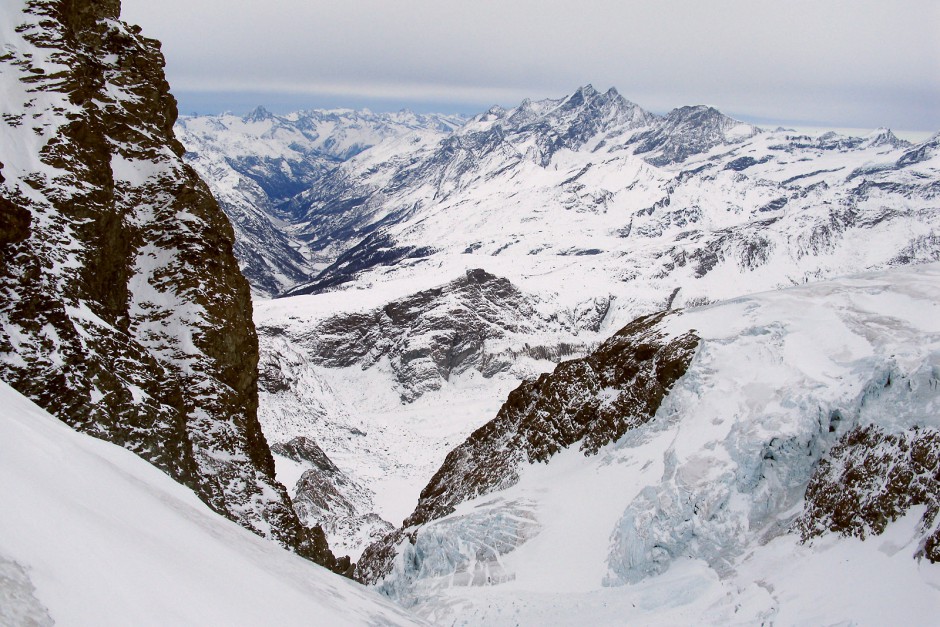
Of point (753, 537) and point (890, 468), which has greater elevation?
point (890, 468)

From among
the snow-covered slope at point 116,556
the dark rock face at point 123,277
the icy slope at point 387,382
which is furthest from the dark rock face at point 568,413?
the icy slope at point 387,382

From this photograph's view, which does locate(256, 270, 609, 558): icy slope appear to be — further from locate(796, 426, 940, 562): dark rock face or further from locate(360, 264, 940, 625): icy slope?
locate(796, 426, 940, 562): dark rock face

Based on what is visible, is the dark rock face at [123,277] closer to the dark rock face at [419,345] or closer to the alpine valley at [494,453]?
the alpine valley at [494,453]

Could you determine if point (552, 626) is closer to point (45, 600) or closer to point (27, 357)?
point (27, 357)

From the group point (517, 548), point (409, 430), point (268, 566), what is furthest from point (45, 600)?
point (409, 430)

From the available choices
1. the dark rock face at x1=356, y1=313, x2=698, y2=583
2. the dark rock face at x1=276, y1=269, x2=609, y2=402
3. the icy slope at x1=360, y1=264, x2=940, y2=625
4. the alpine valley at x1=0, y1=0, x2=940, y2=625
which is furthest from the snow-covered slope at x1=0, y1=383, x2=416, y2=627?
the dark rock face at x1=276, y1=269, x2=609, y2=402
